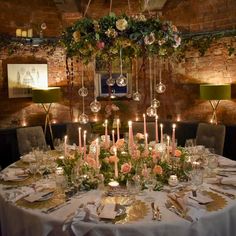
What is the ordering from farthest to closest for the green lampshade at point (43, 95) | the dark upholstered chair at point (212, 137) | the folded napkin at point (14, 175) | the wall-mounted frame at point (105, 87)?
the wall-mounted frame at point (105, 87), the green lampshade at point (43, 95), the dark upholstered chair at point (212, 137), the folded napkin at point (14, 175)

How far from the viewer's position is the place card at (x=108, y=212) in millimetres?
2037

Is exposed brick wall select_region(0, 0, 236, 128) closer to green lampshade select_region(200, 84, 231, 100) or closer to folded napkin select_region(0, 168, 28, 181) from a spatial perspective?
green lampshade select_region(200, 84, 231, 100)

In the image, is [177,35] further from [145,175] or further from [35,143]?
[35,143]

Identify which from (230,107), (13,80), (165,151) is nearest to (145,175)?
(165,151)

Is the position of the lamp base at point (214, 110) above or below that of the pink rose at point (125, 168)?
above

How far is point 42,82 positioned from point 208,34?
9.42 ft

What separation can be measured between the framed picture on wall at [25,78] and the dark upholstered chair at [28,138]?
1.03 m

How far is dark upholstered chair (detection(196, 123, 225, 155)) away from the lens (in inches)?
166

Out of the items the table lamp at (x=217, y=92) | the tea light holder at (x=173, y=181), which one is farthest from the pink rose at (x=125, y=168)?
the table lamp at (x=217, y=92)

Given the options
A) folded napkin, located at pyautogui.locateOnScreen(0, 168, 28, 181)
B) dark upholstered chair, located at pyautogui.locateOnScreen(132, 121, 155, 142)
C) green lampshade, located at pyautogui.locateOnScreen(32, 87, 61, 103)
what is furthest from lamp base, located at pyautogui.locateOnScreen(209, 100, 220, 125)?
folded napkin, located at pyautogui.locateOnScreen(0, 168, 28, 181)

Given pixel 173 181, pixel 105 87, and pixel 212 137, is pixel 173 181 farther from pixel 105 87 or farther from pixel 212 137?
pixel 105 87

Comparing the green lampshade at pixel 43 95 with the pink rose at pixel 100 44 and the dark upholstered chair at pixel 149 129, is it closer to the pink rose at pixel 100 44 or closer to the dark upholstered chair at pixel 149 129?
the dark upholstered chair at pixel 149 129

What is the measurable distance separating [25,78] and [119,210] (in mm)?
3967

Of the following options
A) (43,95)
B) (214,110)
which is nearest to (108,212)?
(43,95)
